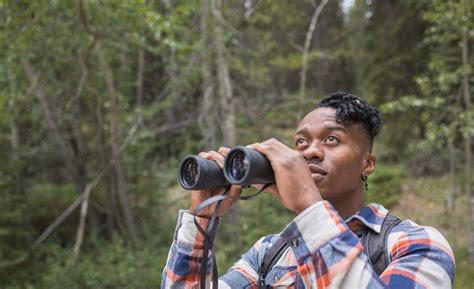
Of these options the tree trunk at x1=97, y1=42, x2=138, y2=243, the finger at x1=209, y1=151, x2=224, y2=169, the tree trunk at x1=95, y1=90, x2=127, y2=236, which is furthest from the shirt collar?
the tree trunk at x1=95, y1=90, x2=127, y2=236

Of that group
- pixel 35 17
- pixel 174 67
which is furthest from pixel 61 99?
pixel 35 17

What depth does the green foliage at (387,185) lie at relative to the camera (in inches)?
374

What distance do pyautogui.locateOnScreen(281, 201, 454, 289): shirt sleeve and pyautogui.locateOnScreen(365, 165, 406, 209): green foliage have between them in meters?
8.36

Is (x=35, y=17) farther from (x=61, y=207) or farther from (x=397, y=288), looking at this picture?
(x=397, y=288)

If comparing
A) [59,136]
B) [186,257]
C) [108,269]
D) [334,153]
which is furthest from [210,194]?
[59,136]

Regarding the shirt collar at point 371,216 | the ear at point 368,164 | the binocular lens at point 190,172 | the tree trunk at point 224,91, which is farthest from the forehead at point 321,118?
the tree trunk at point 224,91

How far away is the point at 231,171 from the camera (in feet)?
4.66

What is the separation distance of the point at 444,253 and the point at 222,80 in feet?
17.3

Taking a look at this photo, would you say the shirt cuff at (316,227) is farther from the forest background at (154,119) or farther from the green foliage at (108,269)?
the green foliage at (108,269)

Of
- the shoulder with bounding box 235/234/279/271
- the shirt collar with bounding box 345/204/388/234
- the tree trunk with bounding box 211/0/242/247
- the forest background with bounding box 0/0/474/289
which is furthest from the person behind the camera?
the tree trunk with bounding box 211/0/242/247

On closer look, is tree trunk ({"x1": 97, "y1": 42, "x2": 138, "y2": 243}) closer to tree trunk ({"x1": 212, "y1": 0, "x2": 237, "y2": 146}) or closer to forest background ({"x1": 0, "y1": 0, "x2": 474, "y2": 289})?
forest background ({"x1": 0, "y1": 0, "x2": 474, "y2": 289})

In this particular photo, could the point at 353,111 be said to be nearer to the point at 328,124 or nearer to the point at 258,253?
the point at 328,124

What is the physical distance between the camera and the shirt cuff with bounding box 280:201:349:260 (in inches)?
46.0

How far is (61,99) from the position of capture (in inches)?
337
